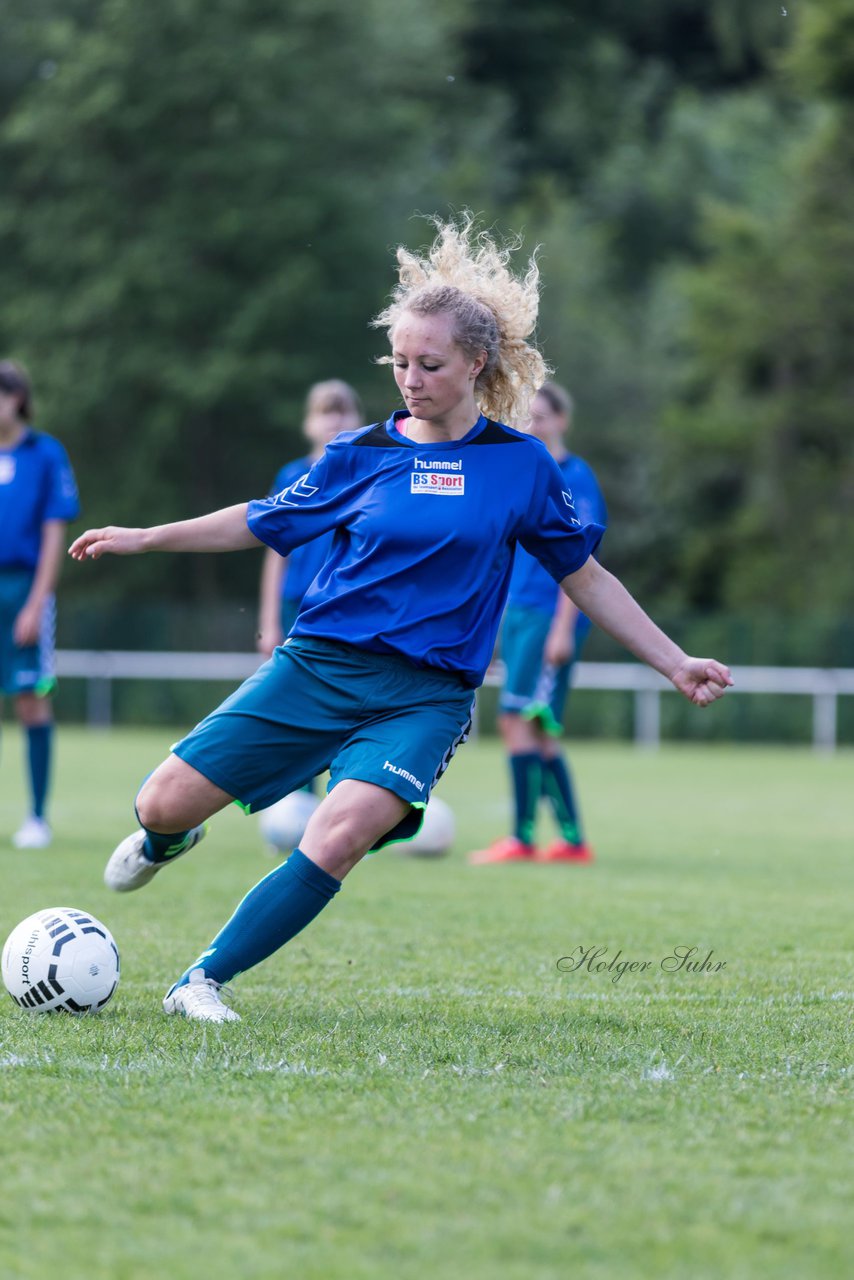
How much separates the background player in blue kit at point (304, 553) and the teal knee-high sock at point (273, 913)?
373 centimetres

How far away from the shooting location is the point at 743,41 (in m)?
41.1

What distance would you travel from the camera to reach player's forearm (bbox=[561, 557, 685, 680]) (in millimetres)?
4758

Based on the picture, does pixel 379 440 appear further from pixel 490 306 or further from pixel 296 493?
pixel 490 306

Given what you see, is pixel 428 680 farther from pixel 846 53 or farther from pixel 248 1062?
pixel 846 53

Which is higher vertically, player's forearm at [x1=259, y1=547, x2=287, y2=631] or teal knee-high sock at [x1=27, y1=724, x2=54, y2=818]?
player's forearm at [x1=259, y1=547, x2=287, y2=631]

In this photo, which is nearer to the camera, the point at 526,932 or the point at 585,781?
the point at 526,932

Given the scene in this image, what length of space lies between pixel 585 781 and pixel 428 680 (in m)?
12.0

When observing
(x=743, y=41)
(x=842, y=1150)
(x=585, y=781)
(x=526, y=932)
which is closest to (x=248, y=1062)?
(x=842, y=1150)

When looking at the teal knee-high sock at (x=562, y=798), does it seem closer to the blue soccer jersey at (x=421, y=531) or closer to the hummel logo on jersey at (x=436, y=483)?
the blue soccer jersey at (x=421, y=531)

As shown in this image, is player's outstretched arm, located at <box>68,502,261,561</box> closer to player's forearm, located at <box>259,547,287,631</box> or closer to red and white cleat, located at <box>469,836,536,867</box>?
player's forearm, located at <box>259,547,287,631</box>

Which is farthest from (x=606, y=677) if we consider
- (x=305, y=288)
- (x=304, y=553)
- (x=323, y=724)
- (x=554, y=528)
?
(x=323, y=724)

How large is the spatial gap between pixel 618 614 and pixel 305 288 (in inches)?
1076

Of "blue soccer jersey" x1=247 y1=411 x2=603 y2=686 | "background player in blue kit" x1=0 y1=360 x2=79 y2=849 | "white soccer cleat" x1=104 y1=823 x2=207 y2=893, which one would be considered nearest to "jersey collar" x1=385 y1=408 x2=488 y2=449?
"blue soccer jersey" x1=247 y1=411 x2=603 y2=686

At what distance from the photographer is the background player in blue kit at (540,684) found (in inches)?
344
